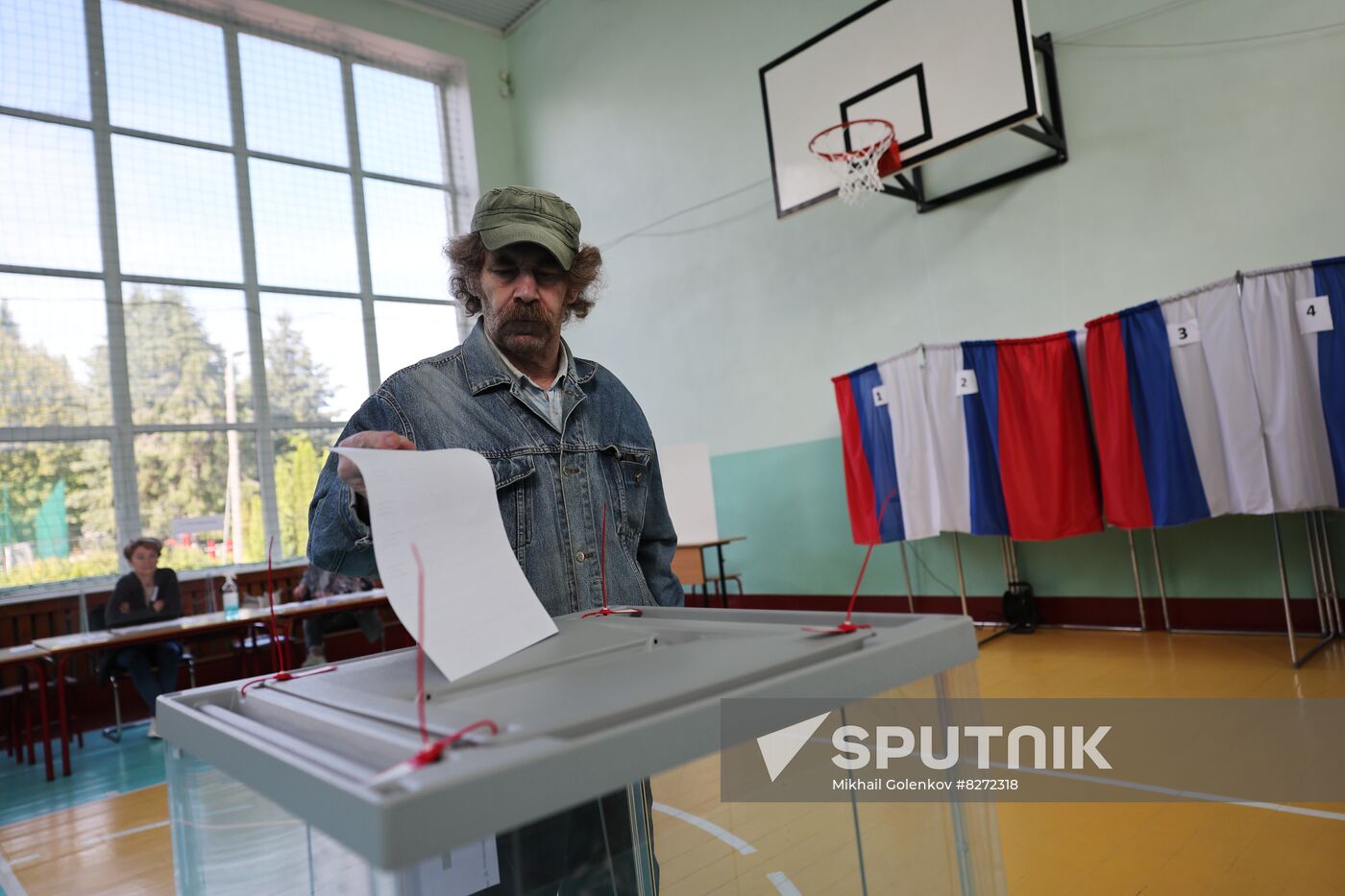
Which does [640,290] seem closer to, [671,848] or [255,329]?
[255,329]

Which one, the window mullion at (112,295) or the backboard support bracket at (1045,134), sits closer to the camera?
the backboard support bracket at (1045,134)

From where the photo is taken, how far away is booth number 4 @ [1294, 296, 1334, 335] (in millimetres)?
3430

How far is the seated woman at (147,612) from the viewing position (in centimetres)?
487

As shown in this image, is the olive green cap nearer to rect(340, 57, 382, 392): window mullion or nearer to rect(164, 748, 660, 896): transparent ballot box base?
rect(164, 748, 660, 896): transparent ballot box base

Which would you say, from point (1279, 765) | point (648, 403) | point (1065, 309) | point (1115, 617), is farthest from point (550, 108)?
point (1279, 765)

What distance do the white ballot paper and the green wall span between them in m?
4.49

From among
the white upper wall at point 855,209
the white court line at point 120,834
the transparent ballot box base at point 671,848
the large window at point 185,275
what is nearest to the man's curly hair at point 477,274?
the transparent ballot box base at point 671,848

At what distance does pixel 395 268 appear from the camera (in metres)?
8.37

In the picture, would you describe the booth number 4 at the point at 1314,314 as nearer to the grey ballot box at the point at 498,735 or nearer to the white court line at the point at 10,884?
the grey ballot box at the point at 498,735

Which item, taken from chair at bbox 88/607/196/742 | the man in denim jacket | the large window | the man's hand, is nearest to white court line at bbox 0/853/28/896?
chair at bbox 88/607/196/742

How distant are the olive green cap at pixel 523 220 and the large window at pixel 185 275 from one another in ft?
20.1

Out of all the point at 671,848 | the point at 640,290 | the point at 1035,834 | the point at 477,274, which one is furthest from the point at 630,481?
the point at 640,290

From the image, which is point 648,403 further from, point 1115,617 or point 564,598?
point 564,598

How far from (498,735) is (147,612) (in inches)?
221
